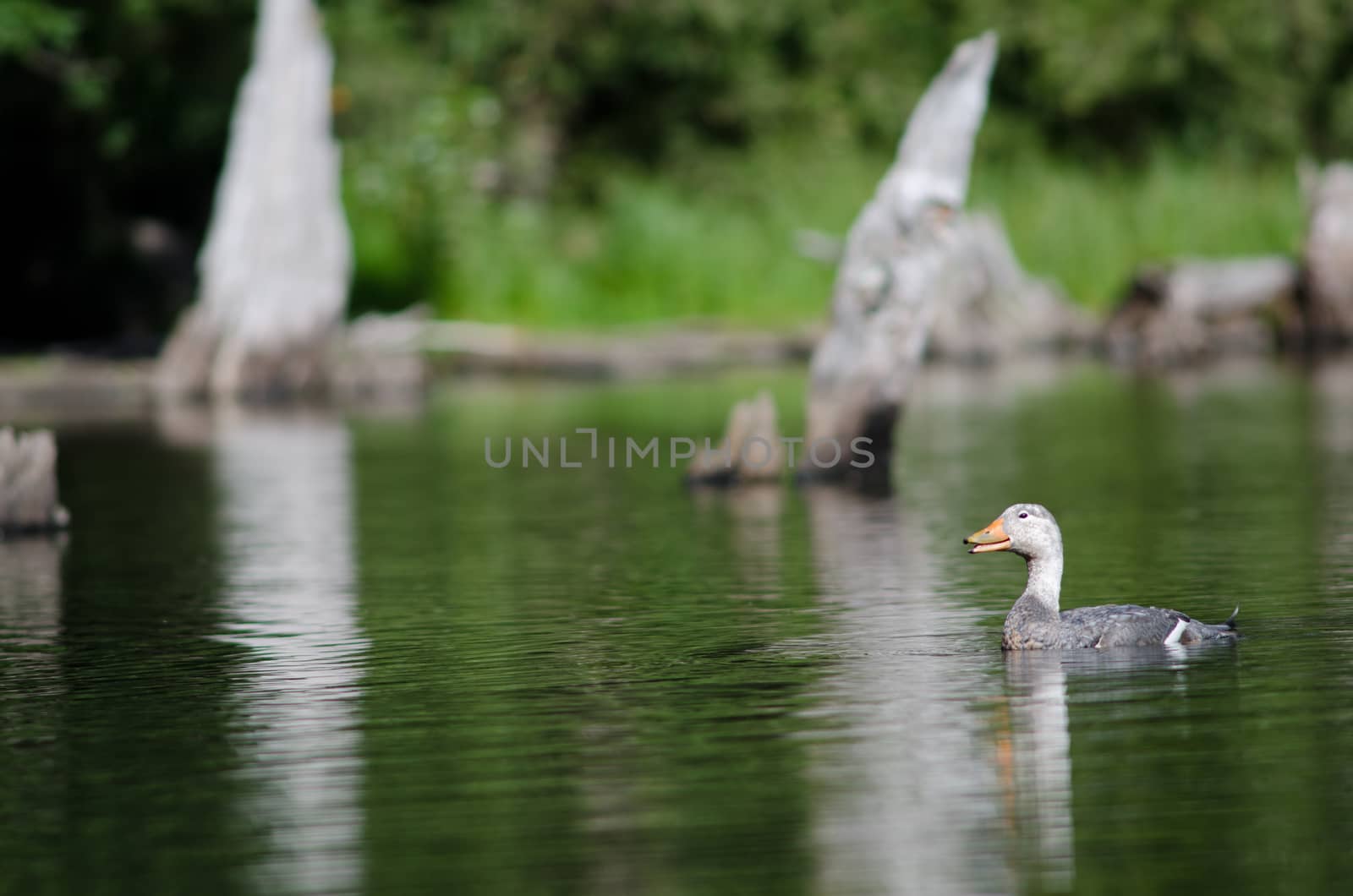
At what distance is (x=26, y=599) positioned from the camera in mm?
13867

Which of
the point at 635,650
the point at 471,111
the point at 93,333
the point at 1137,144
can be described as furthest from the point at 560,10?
the point at 635,650

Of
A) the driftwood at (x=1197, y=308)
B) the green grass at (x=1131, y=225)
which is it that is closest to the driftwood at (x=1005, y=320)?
the green grass at (x=1131, y=225)

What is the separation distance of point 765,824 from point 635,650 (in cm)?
372

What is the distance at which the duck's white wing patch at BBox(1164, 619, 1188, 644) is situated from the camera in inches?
400

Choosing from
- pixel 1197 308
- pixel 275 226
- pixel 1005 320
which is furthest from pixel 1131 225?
pixel 275 226

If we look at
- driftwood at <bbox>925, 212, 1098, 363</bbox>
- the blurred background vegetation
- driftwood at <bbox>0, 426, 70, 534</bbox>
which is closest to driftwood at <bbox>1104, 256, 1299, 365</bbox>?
driftwood at <bbox>925, 212, 1098, 363</bbox>

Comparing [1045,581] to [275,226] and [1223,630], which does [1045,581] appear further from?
[275,226]

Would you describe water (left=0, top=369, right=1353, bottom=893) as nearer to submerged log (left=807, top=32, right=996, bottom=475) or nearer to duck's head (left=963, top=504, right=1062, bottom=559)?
duck's head (left=963, top=504, right=1062, bottom=559)

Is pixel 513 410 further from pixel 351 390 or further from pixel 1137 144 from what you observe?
pixel 1137 144

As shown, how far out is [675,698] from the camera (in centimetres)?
940

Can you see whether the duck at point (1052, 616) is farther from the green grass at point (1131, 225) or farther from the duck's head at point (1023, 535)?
the green grass at point (1131, 225)

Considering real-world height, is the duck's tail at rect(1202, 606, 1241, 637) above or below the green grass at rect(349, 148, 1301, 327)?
below

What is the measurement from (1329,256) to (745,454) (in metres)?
18.7

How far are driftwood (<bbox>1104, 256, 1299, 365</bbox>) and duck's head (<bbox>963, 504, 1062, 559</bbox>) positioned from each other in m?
27.2
